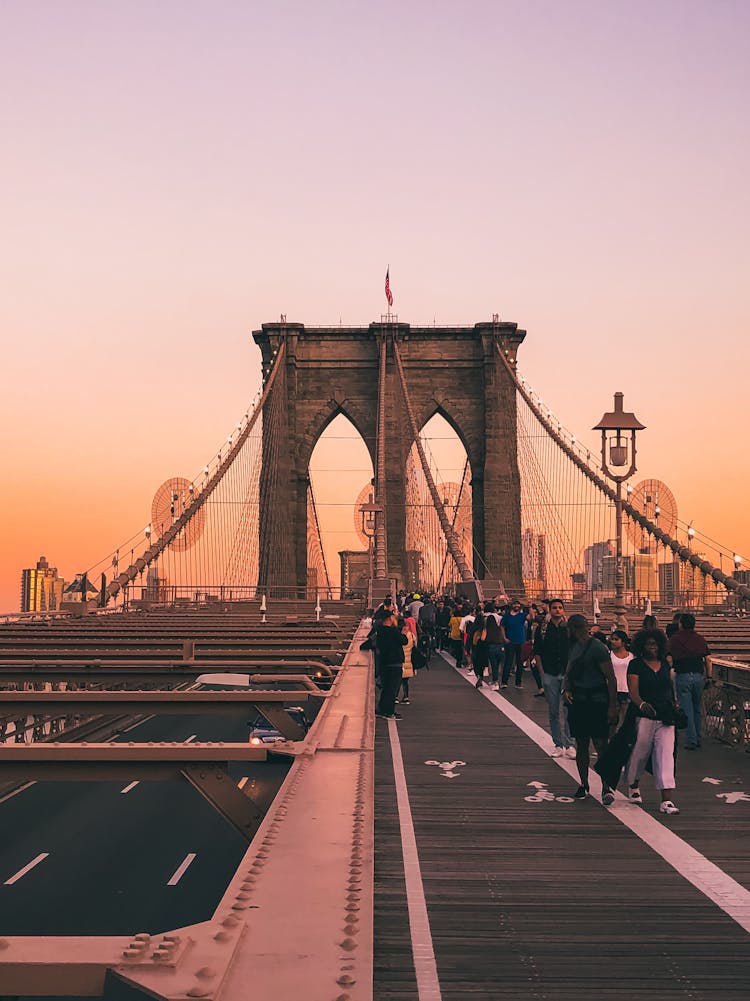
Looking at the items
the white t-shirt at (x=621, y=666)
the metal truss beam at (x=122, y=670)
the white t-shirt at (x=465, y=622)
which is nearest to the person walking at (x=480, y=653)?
the white t-shirt at (x=465, y=622)

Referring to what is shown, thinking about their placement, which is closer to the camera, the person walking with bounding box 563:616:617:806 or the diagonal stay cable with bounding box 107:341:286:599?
the person walking with bounding box 563:616:617:806

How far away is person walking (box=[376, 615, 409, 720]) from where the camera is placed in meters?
17.7

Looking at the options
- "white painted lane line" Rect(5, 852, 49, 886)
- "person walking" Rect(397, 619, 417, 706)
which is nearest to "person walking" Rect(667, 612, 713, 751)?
"person walking" Rect(397, 619, 417, 706)

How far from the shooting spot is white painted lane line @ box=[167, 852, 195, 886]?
28219 millimetres

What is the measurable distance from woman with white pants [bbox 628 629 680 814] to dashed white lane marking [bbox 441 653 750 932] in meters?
0.45

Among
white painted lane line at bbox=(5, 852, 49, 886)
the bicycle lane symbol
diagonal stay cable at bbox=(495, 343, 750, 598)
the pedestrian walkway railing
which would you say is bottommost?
white painted lane line at bbox=(5, 852, 49, 886)

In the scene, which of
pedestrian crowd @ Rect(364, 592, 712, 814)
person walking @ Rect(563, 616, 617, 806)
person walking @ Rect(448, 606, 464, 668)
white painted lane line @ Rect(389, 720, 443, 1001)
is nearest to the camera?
white painted lane line @ Rect(389, 720, 443, 1001)

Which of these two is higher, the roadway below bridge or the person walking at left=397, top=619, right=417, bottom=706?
the person walking at left=397, top=619, right=417, bottom=706

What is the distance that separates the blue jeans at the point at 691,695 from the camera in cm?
1516

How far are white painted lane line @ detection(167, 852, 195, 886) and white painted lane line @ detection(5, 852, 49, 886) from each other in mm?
3899

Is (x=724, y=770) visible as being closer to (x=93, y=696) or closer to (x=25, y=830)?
(x=93, y=696)

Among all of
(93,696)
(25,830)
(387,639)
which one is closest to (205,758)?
(93,696)

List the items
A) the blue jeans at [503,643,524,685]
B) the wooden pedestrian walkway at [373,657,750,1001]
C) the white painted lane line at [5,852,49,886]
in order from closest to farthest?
the wooden pedestrian walkway at [373,657,750,1001]
the blue jeans at [503,643,524,685]
the white painted lane line at [5,852,49,886]

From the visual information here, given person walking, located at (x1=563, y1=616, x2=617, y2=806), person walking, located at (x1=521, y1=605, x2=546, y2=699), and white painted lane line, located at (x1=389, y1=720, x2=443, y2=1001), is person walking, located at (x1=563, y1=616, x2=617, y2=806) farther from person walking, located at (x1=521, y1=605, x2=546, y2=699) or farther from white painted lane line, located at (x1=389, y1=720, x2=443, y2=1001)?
person walking, located at (x1=521, y1=605, x2=546, y2=699)
